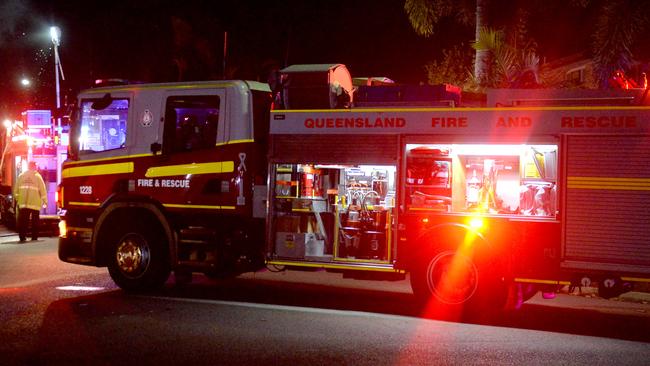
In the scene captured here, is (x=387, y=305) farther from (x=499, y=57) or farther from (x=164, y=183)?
(x=499, y=57)

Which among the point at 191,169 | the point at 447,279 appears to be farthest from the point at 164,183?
the point at 447,279

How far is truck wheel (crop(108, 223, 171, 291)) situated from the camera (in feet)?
31.4

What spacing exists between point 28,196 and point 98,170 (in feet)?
23.9

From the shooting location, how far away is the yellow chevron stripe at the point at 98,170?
9812 millimetres

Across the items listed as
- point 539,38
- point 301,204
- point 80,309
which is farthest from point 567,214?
point 539,38

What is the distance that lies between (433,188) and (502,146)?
947 mm

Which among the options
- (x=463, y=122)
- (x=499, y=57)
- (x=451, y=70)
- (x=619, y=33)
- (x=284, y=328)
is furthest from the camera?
(x=451, y=70)

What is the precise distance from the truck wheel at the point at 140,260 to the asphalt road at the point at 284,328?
20cm

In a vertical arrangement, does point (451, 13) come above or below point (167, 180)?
above

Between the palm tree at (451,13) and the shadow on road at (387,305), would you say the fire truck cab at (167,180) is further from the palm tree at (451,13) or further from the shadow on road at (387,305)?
the palm tree at (451,13)

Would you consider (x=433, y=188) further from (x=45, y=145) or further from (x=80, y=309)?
(x=45, y=145)

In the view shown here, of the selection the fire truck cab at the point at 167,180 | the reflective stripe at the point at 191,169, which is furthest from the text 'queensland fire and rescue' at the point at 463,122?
the reflective stripe at the point at 191,169

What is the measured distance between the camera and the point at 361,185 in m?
9.51

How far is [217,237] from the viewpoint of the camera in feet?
30.7
